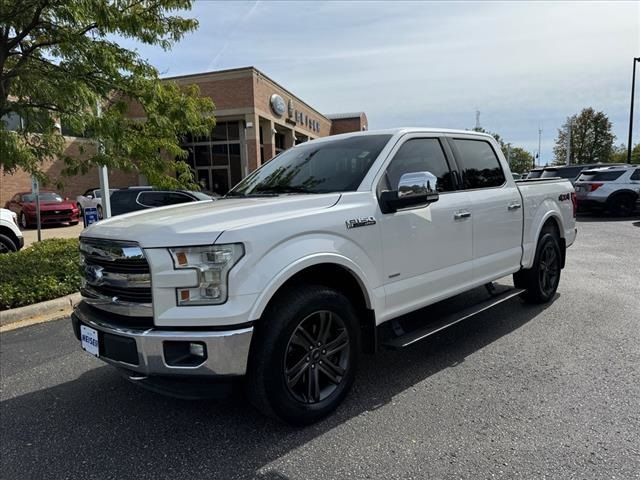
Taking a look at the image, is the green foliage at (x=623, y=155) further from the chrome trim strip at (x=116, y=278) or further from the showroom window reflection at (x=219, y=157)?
the chrome trim strip at (x=116, y=278)

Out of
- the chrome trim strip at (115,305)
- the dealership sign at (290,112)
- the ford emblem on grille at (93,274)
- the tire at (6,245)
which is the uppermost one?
the dealership sign at (290,112)

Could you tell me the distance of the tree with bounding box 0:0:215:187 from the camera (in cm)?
606

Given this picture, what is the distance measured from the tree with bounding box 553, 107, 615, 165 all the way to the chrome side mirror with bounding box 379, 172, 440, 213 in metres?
61.8

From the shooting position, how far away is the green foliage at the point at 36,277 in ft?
20.2

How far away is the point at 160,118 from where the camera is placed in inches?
286

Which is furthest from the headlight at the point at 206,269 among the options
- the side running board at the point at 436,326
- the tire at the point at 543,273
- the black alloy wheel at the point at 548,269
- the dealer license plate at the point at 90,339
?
the black alloy wheel at the point at 548,269

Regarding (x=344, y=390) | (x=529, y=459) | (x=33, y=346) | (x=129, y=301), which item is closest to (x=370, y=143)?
(x=344, y=390)

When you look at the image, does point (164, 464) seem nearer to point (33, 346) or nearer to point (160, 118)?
point (33, 346)

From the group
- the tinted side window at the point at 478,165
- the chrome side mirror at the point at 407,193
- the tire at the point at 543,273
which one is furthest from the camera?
the tire at the point at 543,273

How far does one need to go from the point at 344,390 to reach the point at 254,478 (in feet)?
3.00

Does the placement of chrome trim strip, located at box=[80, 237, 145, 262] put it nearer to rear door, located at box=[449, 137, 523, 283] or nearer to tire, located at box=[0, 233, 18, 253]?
rear door, located at box=[449, 137, 523, 283]

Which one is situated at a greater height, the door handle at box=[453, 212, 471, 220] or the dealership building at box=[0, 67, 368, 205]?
the dealership building at box=[0, 67, 368, 205]

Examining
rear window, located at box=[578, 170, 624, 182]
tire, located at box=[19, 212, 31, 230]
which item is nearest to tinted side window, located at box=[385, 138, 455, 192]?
rear window, located at box=[578, 170, 624, 182]

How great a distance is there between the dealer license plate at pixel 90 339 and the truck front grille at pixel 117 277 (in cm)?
16
